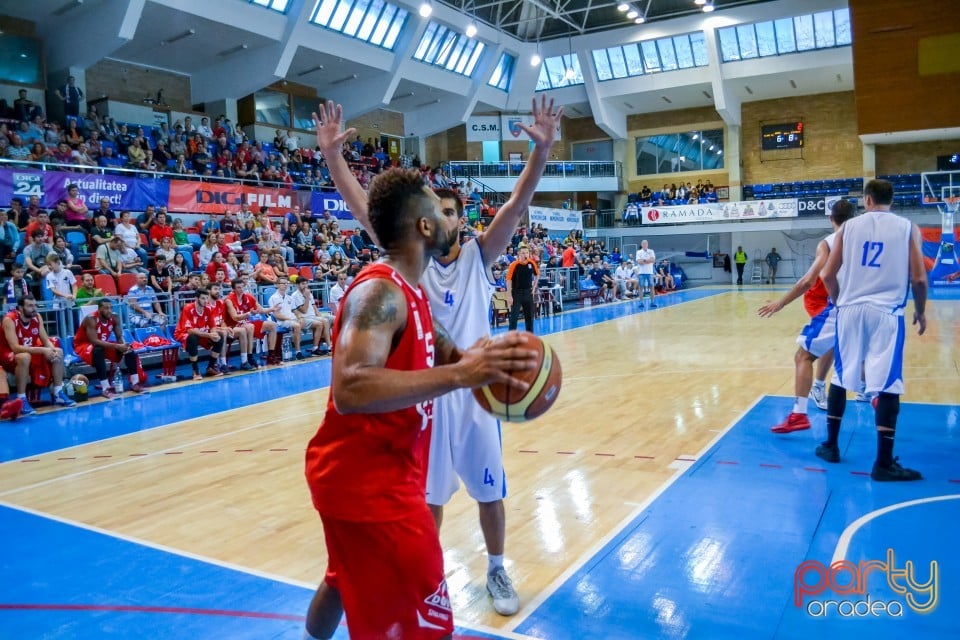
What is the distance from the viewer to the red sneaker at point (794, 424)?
5738 mm

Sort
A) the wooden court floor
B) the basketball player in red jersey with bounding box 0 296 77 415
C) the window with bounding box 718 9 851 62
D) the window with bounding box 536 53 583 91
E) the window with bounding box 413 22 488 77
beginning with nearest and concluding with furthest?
1. the wooden court floor
2. the basketball player in red jersey with bounding box 0 296 77 415
3. the window with bounding box 413 22 488 77
4. the window with bounding box 718 9 851 62
5. the window with bounding box 536 53 583 91

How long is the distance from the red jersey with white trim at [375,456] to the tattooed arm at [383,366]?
77 millimetres

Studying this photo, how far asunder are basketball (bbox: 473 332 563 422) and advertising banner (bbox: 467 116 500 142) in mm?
30572

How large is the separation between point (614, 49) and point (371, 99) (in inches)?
453

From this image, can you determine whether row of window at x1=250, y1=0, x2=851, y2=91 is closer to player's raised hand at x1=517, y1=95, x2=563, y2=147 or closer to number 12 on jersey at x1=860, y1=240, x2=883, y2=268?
number 12 on jersey at x1=860, y1=240, x2=883, y2=268

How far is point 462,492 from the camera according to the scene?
4.66 metres

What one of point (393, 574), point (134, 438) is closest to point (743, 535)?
point (393, 574)

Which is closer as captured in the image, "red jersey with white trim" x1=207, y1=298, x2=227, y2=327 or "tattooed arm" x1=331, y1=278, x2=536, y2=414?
"tattooed arm" x1=331, y1=278, x2=536, y2=414

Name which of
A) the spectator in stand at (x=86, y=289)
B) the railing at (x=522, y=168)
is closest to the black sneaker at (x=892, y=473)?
the spectator in stand at (x=86, y=289)

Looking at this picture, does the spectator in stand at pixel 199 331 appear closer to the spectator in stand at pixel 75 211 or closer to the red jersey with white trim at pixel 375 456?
the spectator in stand at pixel 75 211

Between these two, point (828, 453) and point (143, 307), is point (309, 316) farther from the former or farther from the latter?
point (828, 453)

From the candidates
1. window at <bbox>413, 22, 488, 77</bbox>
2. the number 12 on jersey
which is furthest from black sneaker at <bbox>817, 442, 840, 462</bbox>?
window at <bbox>413, 22, 488, 77</bbox>

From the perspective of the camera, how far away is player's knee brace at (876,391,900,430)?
4434mm

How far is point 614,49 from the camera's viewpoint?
3009cm
